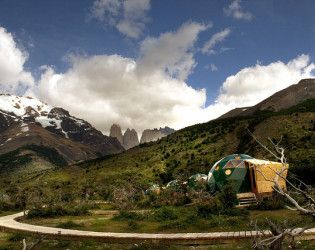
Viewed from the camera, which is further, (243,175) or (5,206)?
(5,206)

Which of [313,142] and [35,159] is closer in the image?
[313,142]

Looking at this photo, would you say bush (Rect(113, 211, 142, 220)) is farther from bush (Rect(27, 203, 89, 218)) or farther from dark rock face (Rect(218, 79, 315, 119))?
dark rock face (Rect(218, 79, 315, 119))

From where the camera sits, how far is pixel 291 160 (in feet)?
125

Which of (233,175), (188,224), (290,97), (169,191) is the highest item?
(290,97)

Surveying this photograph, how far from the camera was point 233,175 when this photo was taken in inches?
1015

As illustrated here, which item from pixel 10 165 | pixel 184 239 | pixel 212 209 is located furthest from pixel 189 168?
pixel 10 165

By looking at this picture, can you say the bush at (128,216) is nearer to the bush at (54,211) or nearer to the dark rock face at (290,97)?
the bush at (54,211)

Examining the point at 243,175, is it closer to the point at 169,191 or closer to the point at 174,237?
the point at 169,191

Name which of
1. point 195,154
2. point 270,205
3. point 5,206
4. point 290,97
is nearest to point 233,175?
point 270,205

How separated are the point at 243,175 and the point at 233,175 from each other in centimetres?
103

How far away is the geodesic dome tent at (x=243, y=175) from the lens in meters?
23.9

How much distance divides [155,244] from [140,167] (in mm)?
58731

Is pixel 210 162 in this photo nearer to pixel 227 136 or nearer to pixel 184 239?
pixel 227 136

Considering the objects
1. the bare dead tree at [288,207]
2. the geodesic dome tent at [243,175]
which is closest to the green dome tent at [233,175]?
the geodesic dome tent at [243,175]
